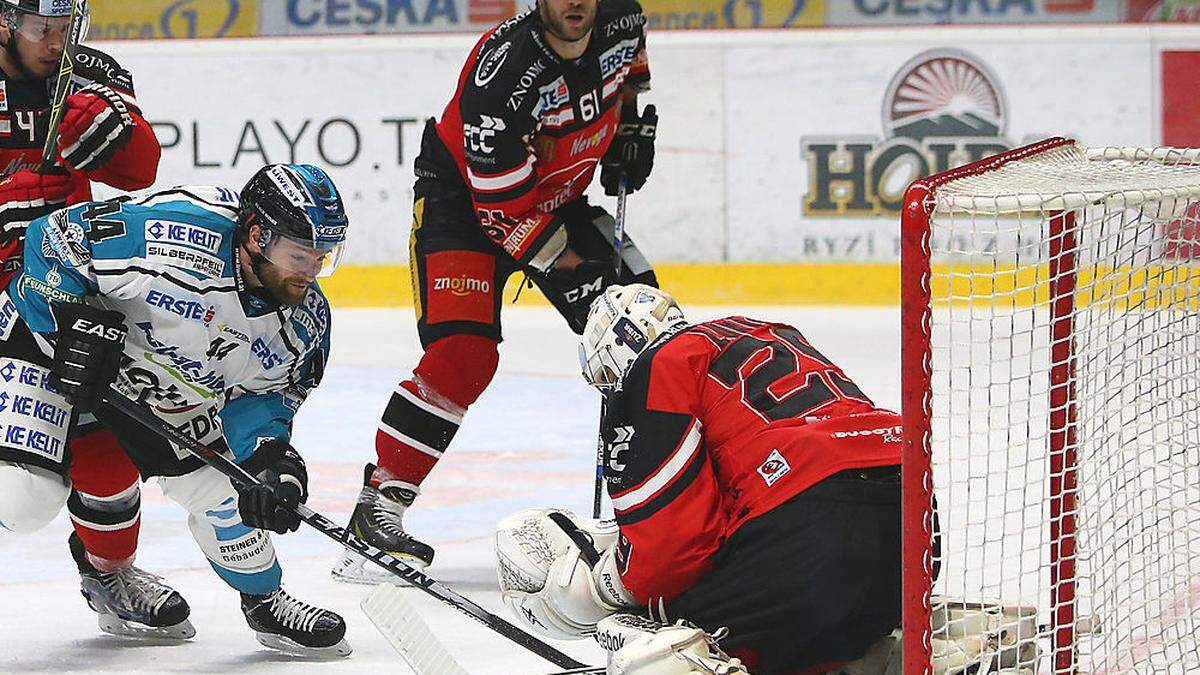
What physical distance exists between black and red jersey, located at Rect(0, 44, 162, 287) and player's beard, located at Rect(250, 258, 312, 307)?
2.02ft

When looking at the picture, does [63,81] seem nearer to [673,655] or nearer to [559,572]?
[559,572]

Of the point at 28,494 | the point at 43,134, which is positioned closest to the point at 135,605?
the point at 28,494

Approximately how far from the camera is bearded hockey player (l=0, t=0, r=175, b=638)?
2996mm

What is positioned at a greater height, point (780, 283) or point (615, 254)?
point (615, 254)

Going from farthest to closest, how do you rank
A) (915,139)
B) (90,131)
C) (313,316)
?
Answer: 1. (915,139)
2. (90,131)
3. (313,316)

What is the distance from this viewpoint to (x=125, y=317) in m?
2.78

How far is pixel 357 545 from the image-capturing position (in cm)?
277

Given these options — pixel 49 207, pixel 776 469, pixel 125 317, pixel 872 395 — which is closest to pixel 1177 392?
pixel 776 469

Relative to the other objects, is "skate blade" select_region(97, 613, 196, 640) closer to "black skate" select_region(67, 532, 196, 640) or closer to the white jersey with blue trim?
"black skate" select_region(67, 532, 196, 640)

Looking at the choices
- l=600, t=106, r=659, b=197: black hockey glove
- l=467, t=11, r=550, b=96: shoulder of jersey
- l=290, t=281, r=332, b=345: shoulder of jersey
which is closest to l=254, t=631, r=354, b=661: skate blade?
l=290, t=281, r=332, b=345: shoulder of jersey

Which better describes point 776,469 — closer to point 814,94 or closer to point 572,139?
point 572,139

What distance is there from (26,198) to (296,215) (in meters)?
0.81

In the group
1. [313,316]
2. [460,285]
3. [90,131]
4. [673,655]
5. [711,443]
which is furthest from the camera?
[460,285]

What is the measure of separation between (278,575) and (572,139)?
1124 mm
